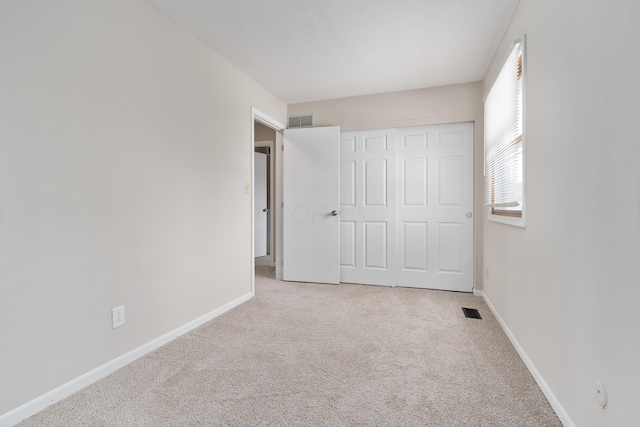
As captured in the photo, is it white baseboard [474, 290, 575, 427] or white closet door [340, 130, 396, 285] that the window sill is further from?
white closet door [340, 130, 396, 285]

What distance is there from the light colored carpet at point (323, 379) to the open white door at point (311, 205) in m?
1.20

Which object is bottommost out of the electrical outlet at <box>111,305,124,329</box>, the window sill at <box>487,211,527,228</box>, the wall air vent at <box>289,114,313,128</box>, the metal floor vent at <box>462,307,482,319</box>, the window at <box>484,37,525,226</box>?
the metal floor vent at <box>462,307,482,319</box>

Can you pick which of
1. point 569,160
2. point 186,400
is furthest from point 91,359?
point 569,160

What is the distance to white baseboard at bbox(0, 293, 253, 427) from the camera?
55.1 inches

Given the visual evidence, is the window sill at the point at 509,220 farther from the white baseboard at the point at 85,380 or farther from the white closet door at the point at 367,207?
the white baseboard at the point at 85,380

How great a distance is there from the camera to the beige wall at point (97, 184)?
1409 mm

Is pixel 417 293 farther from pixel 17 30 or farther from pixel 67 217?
pixel 17 30

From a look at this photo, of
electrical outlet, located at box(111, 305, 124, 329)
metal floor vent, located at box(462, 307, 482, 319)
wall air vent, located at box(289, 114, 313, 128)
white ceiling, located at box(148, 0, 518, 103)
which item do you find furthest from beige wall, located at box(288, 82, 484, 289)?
electrical outlet, located at box(111, 305, 124, 329)

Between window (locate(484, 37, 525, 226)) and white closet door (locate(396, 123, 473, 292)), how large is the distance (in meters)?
0.47

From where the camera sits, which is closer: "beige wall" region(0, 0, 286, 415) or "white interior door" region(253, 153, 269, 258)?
"beige wall" region(0, 0, 286, 415)

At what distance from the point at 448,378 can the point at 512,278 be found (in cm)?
92

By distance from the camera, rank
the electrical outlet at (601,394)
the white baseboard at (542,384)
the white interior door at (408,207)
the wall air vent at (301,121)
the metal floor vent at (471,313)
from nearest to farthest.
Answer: the electrical outlet at (601,394)
the white baseboard at (542,384)
the metal floor vent at (471,313)
the white interior door at (408,207)
the wall air vent at (301,121)

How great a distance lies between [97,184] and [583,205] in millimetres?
2317

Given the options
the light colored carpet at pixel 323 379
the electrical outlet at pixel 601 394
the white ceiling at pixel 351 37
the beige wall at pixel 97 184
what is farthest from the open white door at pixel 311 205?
the electrical outlet at pixel 601 394
